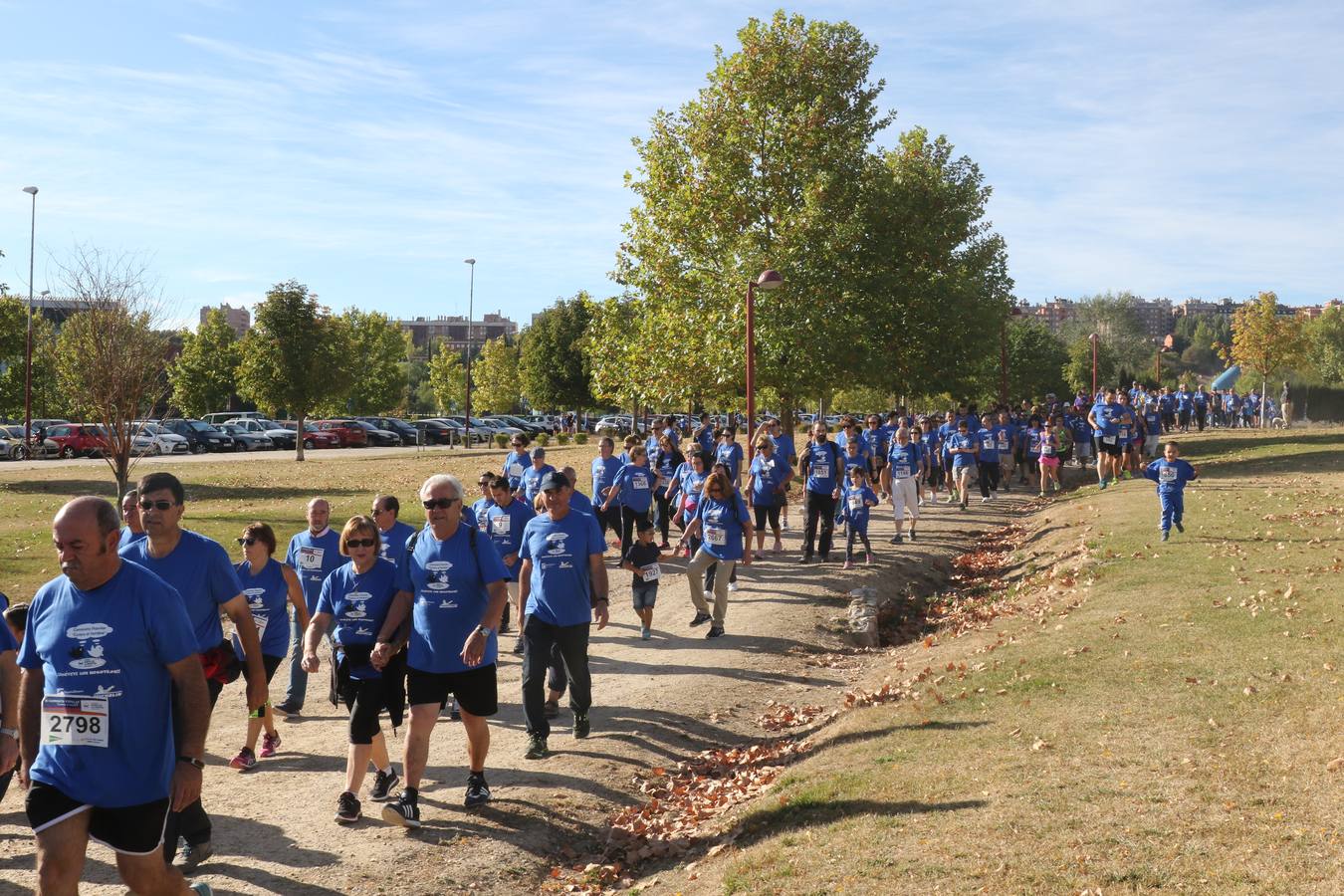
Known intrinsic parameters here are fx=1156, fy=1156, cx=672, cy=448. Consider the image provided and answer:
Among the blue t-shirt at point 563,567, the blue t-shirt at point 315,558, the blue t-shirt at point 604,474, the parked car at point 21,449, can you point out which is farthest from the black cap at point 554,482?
the parked car at point 21,449

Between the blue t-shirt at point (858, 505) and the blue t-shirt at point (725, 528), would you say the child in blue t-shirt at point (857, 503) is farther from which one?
the blue t-shirt at point (725, 528)

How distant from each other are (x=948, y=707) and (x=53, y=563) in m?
13.8

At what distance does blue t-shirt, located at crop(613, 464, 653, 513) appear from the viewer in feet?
51.8

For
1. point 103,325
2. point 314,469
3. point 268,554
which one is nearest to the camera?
point 268,554

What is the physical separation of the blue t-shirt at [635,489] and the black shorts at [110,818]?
11.3 m

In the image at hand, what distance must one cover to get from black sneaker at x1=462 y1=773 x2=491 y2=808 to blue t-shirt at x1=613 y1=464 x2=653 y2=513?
8.56 meters

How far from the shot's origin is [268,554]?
887 cm

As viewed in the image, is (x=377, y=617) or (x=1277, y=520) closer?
(x=377, y=617)

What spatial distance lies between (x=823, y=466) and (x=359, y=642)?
34.5ft

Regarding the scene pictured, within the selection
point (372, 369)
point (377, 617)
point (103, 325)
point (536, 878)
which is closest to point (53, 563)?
point (103, 325)

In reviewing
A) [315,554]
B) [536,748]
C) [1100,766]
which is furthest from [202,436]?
[1100,766]

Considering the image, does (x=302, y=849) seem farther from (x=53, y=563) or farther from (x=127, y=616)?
(x=53, y=563)

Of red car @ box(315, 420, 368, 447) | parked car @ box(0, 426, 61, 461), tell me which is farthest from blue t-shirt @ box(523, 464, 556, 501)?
red car @ box(315, 420, 368, 447)

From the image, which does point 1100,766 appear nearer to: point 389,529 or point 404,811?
point 404,811
